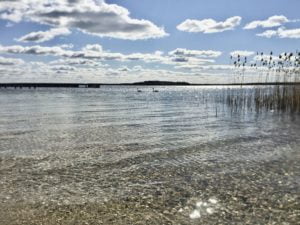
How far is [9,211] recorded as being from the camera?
7.33 meters

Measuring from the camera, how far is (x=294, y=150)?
45.1ft

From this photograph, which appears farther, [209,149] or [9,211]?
[209,149]

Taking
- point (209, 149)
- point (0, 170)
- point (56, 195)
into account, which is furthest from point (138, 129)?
point (56, 195)

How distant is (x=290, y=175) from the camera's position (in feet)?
33.0

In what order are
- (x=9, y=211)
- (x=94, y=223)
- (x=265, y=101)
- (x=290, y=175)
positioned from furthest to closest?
(x=265, y=101), (x=290, y=175), (x=9, y=211), (x=94, y=223)

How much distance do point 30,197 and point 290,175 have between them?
7171mm

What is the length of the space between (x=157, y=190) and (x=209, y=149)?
18.6 feet

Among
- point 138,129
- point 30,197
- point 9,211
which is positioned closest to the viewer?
point 9,211

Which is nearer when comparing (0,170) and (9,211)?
(9,211)

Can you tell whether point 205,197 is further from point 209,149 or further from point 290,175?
point 209,149

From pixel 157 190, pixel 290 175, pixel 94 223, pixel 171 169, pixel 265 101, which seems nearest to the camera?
pixel 94 223

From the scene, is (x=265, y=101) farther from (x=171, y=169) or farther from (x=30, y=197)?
(x=30, y=197)

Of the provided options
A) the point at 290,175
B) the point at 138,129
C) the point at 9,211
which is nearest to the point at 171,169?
the point at 290,175

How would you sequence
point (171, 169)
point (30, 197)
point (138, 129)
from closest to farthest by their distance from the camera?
point (30, 197)
point (171, 169)
point (138, 129)
